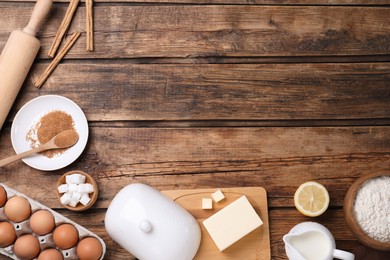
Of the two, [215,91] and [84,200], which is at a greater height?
[215,91]

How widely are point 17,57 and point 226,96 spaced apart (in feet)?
1.91

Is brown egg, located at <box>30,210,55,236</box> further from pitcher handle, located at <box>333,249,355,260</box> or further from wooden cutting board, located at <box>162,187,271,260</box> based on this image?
pitcher handle, located at <box>333,249,355,260</box>

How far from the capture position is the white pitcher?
1.18 meters

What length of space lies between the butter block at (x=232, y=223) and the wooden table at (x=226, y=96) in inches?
3.4

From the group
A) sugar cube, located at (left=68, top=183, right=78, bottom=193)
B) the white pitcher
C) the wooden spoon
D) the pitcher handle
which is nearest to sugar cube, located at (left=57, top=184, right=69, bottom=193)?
sugar cube, located at (left=68, top=183, right=78, bottom=193)

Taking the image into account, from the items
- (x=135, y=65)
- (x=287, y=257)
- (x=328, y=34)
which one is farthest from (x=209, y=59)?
(x=287, y=257)

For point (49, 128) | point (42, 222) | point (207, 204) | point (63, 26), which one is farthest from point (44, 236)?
point (63, 26)

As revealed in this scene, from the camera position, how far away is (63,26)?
140 cm

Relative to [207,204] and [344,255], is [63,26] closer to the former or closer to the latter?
[207,204]

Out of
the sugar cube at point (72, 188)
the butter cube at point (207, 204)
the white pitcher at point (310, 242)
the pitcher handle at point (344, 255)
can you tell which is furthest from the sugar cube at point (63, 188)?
the pitcher handle at point (344, 255)

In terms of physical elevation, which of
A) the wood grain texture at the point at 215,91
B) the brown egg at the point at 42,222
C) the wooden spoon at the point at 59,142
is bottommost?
the brown egg at the point at 42,222

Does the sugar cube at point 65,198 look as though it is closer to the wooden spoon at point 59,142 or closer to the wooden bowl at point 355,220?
the wooden spoon at point 59,142

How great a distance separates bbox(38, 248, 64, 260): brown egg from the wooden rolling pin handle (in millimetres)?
588

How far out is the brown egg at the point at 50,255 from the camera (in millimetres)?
1208
